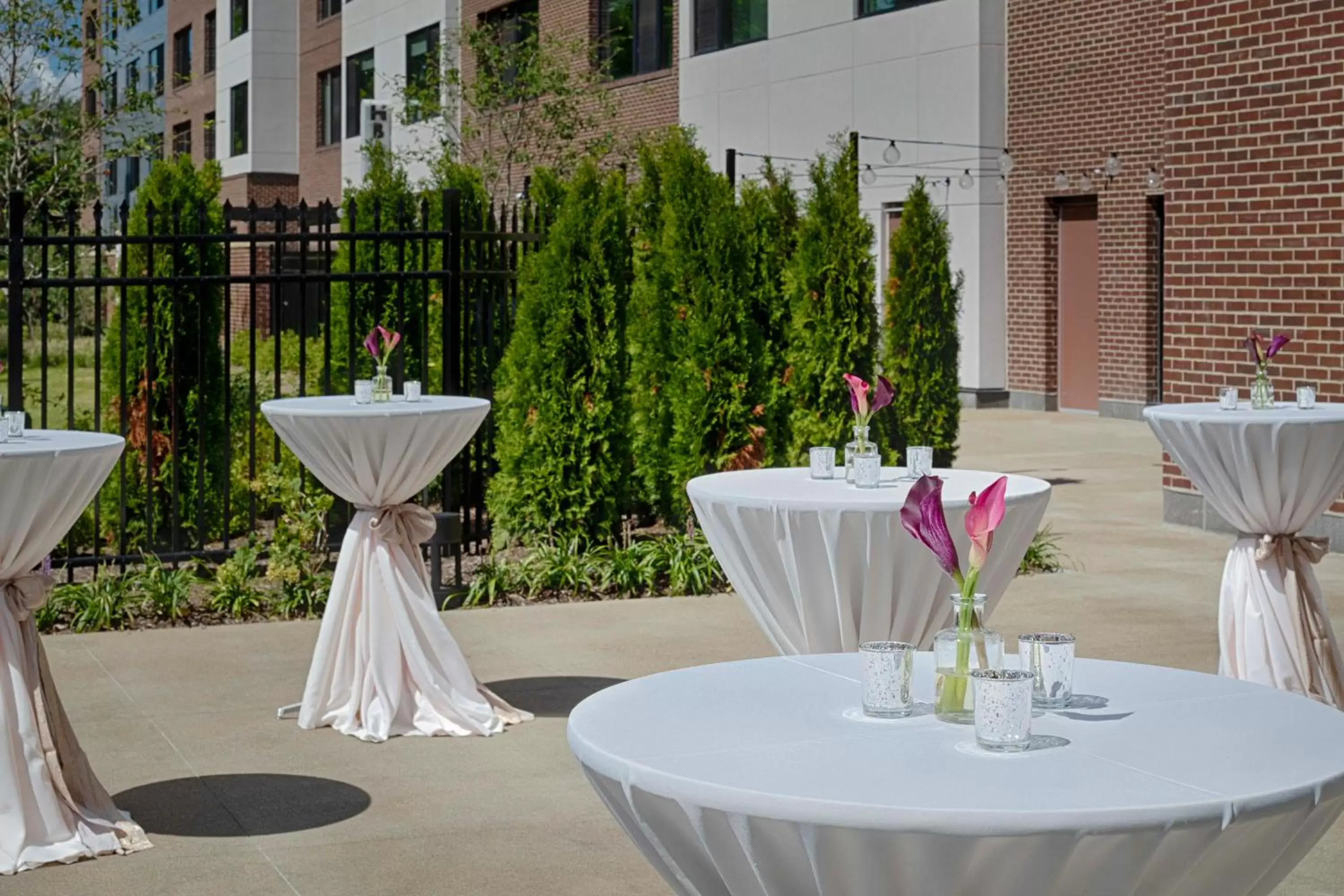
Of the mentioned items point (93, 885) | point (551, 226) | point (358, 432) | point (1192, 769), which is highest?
point (551, 226)

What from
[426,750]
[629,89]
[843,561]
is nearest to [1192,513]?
[426,750]

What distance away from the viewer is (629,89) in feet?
94.0

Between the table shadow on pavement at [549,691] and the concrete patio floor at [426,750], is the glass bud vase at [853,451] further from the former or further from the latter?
the table shadow on pavement at [549,691]

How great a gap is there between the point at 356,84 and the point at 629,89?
1118 centimetres

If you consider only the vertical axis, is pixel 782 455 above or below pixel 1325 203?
below

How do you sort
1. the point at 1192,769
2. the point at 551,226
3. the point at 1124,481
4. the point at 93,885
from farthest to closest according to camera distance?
the point at 1124,481
the point at 551,226
the point at 93,885
the point at 1192,769

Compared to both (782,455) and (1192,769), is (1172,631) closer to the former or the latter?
(782,455)

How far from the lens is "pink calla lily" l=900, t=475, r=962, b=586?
130 inches

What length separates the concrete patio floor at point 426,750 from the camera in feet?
17.2

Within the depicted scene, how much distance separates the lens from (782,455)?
11727mm

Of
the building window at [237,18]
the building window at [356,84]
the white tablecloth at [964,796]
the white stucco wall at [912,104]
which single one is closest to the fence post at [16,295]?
the white tablecloth at [964,796]

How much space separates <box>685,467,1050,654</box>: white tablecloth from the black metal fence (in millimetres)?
3588

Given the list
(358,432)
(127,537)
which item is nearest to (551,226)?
(127,537)

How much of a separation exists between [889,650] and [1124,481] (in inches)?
506
